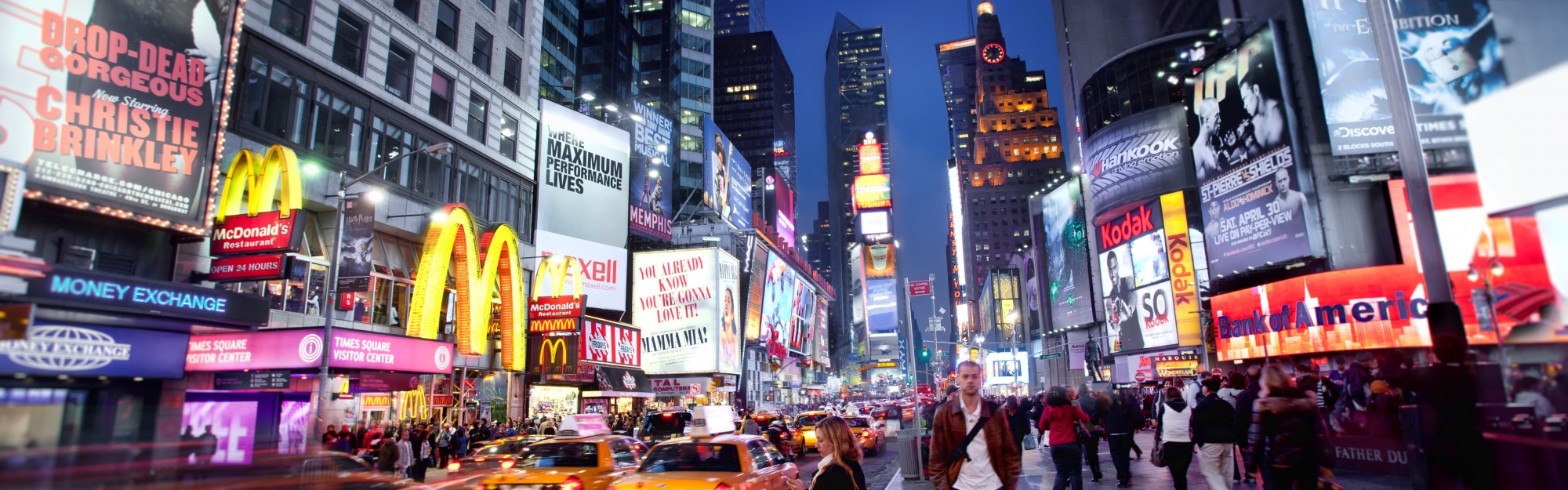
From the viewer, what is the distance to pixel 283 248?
16.7 m

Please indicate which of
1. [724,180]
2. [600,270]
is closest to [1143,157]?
[724,180]

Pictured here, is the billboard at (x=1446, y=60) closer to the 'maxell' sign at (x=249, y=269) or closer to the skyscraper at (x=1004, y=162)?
the 'maxell' sign at (x=249, y=269)

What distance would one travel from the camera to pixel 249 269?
56.5 ft

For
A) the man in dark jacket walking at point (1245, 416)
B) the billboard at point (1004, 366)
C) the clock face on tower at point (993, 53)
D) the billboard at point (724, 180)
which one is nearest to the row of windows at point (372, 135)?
the man in dark jacket walking at point (1245, 416)

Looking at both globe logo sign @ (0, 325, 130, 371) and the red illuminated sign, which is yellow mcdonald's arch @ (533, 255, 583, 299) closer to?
the red illuminated sign

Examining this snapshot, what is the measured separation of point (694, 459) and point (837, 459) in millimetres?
3959

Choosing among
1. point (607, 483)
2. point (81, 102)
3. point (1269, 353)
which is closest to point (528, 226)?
point (81, 102)

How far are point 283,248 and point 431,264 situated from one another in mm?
5053

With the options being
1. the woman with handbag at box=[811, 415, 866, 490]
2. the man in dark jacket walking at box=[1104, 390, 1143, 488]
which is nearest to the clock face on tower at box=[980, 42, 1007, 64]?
the man in dark jacket walking at box=[1104, 390, 1143, 488]

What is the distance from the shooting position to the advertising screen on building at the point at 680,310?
152ft

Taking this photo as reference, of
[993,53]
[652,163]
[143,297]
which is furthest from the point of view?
[993,53]

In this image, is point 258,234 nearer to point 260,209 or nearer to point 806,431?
point 260,209

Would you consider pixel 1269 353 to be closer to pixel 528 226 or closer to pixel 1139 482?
pixel 1139 482

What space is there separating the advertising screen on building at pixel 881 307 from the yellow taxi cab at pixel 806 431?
69757 mm
